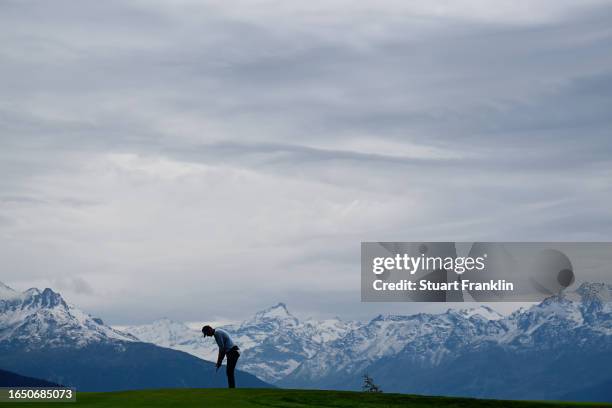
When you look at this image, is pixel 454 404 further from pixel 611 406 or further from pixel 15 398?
pixel 15 398

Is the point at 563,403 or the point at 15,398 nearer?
the point at 15,398

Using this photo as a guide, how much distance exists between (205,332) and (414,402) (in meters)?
11.8

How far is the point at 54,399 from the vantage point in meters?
47.6

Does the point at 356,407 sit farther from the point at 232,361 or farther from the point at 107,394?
the point at 107,394

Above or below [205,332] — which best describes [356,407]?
below

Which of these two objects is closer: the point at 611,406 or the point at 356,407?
the point at 356,407

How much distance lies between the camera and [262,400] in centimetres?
4741

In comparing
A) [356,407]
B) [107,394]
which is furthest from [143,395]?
[356,407]

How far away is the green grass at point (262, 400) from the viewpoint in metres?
46.2

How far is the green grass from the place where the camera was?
46.2 meters

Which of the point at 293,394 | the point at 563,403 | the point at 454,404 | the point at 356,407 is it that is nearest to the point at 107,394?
the point at 293,394

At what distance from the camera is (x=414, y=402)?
49094mm

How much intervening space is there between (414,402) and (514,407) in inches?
202

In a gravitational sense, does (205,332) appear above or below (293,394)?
above
